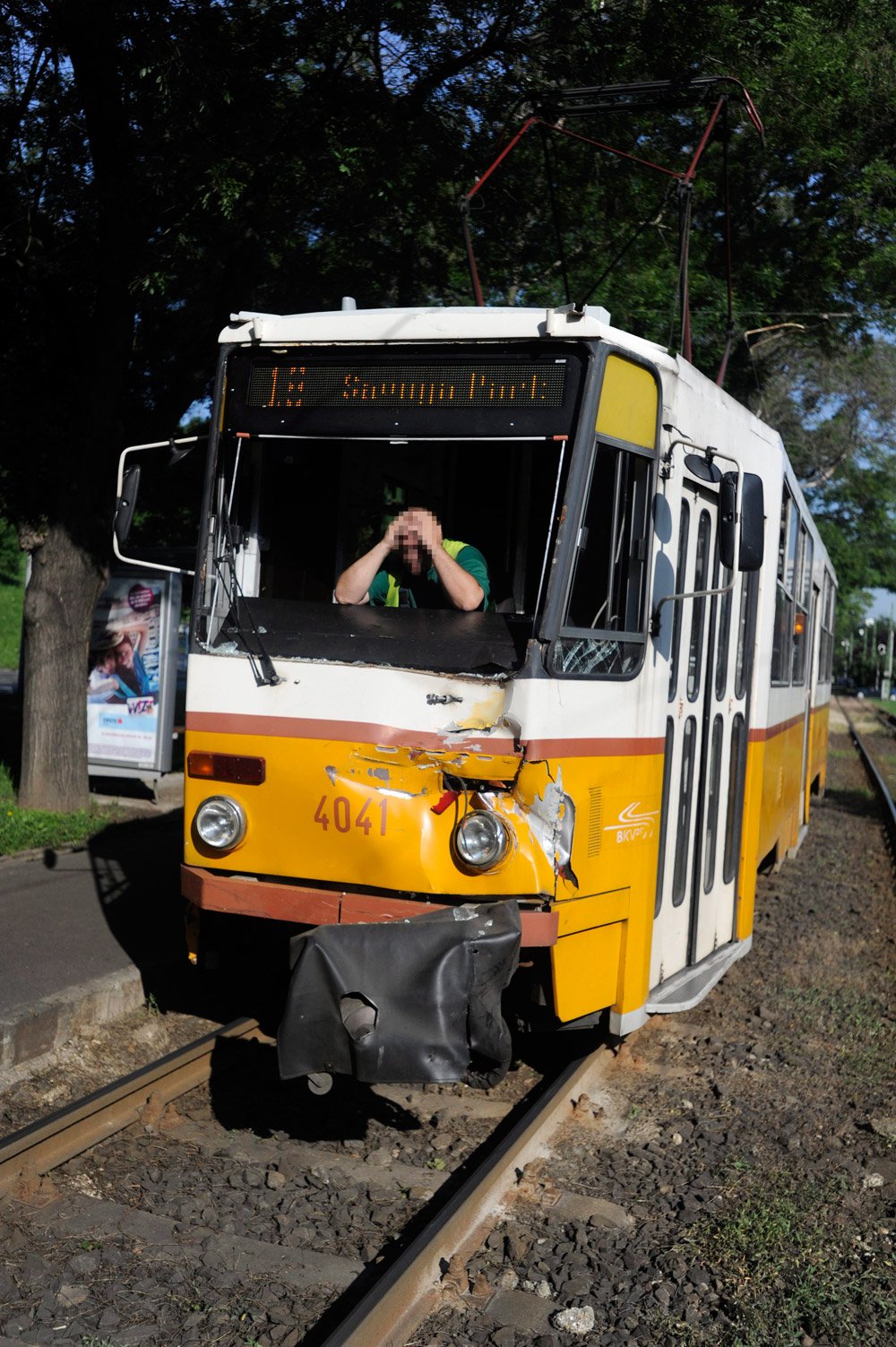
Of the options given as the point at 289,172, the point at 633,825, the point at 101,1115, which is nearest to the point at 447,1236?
the point at 101,1115

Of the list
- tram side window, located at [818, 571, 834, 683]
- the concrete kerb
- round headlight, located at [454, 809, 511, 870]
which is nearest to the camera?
round headlight, located at [454, 809, 511, 870]

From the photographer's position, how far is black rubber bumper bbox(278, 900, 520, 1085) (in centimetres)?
447

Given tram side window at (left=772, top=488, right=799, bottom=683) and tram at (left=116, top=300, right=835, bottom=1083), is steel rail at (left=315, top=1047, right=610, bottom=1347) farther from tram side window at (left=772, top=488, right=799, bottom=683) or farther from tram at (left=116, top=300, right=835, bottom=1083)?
tram side window at (left=772, top=488, right=799, bottom=683)

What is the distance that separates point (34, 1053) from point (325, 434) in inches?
120

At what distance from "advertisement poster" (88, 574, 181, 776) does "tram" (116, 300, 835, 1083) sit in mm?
7417

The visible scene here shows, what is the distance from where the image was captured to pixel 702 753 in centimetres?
654

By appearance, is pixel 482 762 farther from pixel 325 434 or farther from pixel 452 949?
pixel 325 434

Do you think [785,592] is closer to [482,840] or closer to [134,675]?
[482,840]

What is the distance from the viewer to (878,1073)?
635 centimetres

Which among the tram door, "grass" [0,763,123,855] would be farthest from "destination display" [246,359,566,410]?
"grass" [0,763,123,855]

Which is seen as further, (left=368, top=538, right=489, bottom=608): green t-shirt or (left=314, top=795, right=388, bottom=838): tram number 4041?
(left=368, top=538, right=489, bottom=608): green t-shirt

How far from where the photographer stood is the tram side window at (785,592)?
8.48 meters

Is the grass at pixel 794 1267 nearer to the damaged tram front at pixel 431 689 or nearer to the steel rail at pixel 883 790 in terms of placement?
the damaged tram front at pixel 431 689

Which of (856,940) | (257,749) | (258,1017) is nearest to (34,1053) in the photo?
(258,1017)
